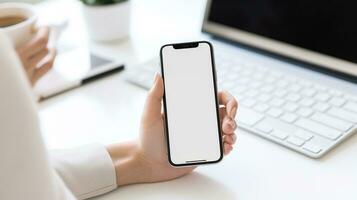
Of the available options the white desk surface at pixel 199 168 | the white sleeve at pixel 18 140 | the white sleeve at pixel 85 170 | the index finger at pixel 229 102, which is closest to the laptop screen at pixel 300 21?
the white desk surface at pixel 199 168

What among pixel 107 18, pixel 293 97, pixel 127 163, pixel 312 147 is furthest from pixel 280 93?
pixel 107 18

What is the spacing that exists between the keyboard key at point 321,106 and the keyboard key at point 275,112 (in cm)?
5

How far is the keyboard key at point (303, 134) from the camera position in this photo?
26.6 inches

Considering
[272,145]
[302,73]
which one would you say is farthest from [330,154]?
[302,73]

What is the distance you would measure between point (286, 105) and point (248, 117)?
6 cm

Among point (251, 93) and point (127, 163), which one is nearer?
point (127, 163)

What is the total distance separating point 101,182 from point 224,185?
0.45 ft

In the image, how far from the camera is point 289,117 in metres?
0.71

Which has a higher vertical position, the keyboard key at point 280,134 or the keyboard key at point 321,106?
the keyboard key at point 321,106

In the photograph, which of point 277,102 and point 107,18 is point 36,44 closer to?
point 107,18

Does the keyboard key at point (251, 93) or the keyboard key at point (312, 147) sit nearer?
the keyboard key at point (312, 147)

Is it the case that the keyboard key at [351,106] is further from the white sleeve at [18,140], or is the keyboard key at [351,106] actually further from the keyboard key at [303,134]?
the white sleeve at [18,140]

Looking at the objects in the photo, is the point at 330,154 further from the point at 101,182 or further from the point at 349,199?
the point at 101,182

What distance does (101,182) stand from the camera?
628 millimetres
